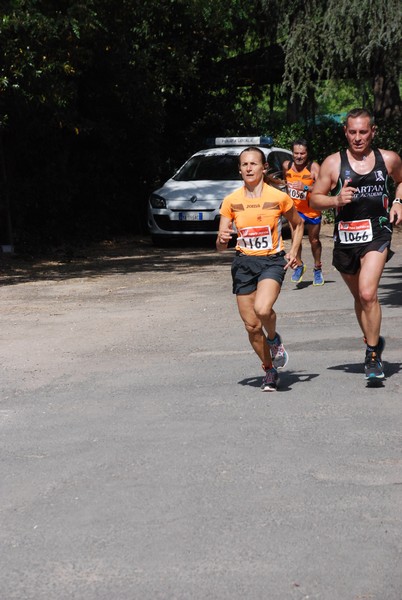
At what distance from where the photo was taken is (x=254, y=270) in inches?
336

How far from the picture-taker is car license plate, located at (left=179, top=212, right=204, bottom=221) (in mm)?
22141

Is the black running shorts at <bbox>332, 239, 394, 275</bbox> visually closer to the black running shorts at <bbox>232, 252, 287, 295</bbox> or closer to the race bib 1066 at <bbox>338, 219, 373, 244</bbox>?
the race bib 1066 at <bbox>338, 219, 373, 244</bbox>

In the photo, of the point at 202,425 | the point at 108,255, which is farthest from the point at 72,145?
the point at 202,425

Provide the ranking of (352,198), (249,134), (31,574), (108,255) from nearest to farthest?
(31,574) → (352,198) → (108,255) → (249,134)

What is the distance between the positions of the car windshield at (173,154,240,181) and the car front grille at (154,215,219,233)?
1328mm

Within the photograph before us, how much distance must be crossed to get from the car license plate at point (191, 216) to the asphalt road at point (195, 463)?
9.50m

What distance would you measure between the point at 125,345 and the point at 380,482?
5258 millimetres

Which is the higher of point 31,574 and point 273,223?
point 273,223

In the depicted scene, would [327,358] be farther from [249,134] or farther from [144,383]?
[249,134]

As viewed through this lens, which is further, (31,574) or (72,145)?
(72,145)

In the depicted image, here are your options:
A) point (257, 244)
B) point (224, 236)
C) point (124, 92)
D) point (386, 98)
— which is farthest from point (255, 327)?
point (386, 98)

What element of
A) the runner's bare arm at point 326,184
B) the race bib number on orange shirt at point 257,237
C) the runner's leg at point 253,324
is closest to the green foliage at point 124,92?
the runner's bare arm at point 326,184

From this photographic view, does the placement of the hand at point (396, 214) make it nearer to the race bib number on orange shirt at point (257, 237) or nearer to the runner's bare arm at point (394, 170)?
the runner's bare arm at point (394, 170)

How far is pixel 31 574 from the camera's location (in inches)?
186
